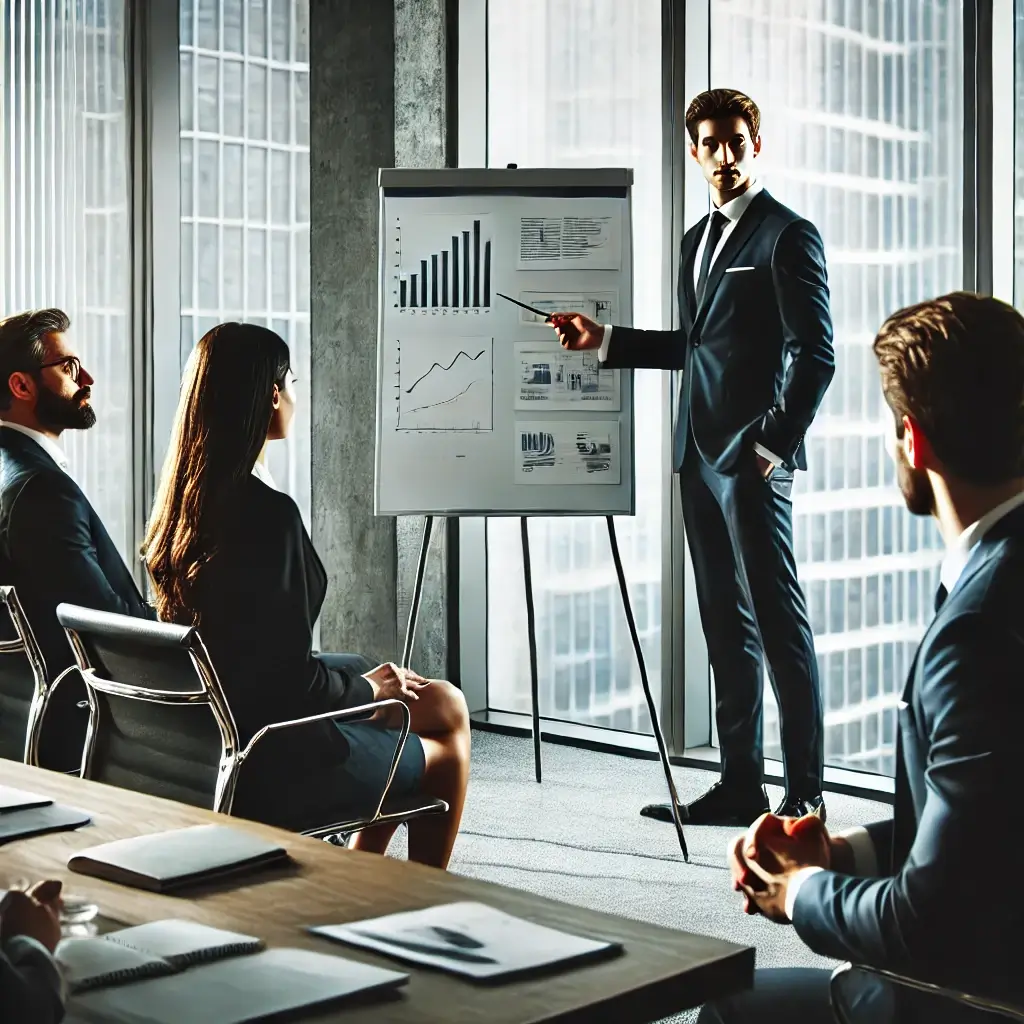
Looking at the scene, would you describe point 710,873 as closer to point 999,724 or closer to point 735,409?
point 735,409

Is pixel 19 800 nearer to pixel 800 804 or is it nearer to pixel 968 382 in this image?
pixel 968 382

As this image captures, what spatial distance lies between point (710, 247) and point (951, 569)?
2738 mm

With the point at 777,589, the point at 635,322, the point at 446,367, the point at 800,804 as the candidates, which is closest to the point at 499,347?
the point at 446,367

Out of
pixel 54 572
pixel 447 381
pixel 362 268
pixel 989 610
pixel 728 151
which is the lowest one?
pixel 54 572

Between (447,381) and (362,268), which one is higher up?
(362,268)

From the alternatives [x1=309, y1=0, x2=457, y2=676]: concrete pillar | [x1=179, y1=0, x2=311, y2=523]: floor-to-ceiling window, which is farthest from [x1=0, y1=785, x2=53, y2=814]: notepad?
[x1=309, y1=0, x2=457, y2=676]: concrete pillar

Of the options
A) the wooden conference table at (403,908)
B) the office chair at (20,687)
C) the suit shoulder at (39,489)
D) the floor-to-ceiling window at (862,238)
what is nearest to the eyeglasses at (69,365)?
the suit shoulder at (39,489)

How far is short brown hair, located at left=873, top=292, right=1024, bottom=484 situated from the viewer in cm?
144

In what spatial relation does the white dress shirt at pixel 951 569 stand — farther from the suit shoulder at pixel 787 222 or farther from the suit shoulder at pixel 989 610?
the suit shoulder at pixel 787 222

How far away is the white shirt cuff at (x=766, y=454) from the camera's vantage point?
3855mm

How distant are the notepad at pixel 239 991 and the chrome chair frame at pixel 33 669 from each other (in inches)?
72.1

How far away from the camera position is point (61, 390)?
11.3 feet

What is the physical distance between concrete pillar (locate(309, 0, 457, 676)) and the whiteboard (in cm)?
127

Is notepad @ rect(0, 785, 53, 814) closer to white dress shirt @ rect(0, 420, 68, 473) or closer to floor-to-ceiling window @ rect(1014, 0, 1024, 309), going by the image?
white dress shirt @ rect(0, 420, 68, 473)
